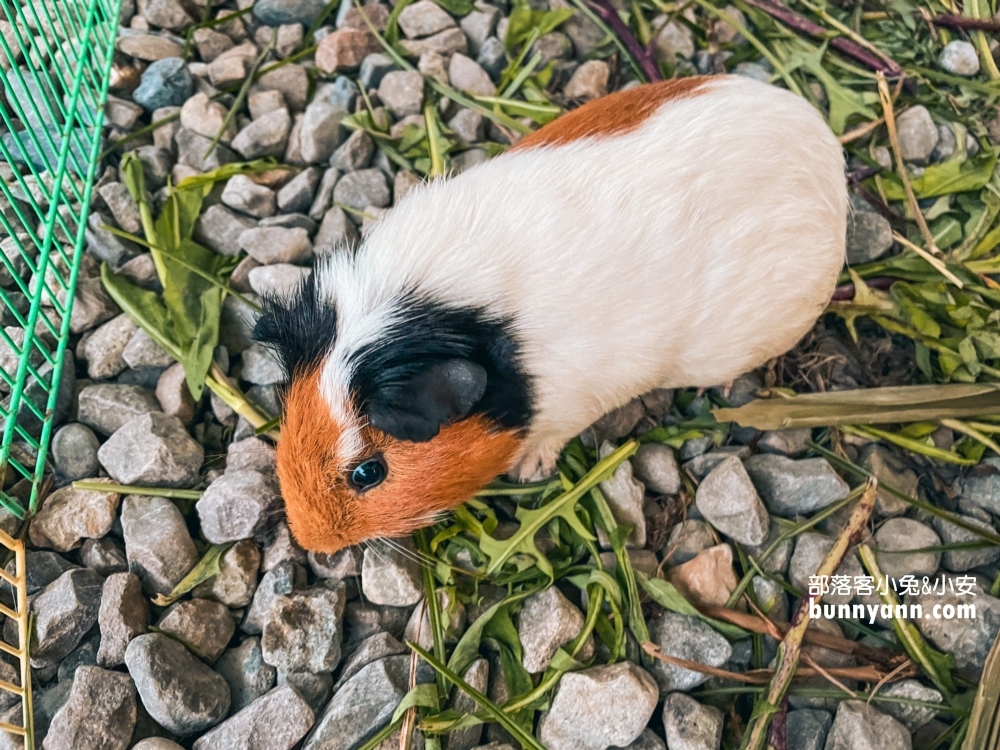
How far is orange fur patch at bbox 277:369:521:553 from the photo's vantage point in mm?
1268

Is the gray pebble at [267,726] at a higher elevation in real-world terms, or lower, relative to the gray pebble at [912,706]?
higher

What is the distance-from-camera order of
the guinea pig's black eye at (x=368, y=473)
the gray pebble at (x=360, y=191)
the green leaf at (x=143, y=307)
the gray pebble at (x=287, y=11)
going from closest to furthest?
the guinea pig's black eye at (x=368, y=473)
the green leaf at (x=143, y=307)
the gray pebble at (x=360, y=191)
the gray pebble at (x=287, y=11)

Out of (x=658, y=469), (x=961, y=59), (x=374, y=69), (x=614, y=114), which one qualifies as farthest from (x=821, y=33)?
(x=658, y=469)

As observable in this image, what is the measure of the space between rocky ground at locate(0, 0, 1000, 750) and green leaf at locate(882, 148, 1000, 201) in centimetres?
7

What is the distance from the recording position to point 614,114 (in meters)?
1.42

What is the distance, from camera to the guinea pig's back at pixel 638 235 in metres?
1.31

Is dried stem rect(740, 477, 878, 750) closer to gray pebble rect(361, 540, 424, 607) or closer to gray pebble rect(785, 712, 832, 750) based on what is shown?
gray pebble rect(785, 712, 832, 750)

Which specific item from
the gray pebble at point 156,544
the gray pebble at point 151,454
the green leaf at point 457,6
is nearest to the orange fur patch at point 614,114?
the green leaf at point 457,6

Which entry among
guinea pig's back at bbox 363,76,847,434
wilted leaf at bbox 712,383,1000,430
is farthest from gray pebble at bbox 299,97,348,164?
wilted leaf at bbox 712,383,1000,430

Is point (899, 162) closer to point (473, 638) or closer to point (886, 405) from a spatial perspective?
point (886, 405)

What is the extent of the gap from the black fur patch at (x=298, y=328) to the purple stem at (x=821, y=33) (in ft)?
5.55

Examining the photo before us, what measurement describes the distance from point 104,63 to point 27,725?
5.57ft

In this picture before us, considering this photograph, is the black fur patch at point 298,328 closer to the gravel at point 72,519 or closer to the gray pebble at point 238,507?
the gray pebble at point 238,507

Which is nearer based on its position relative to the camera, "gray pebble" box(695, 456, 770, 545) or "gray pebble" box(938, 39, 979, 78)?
"gray pebble" box(695, 456, 770, 545)
